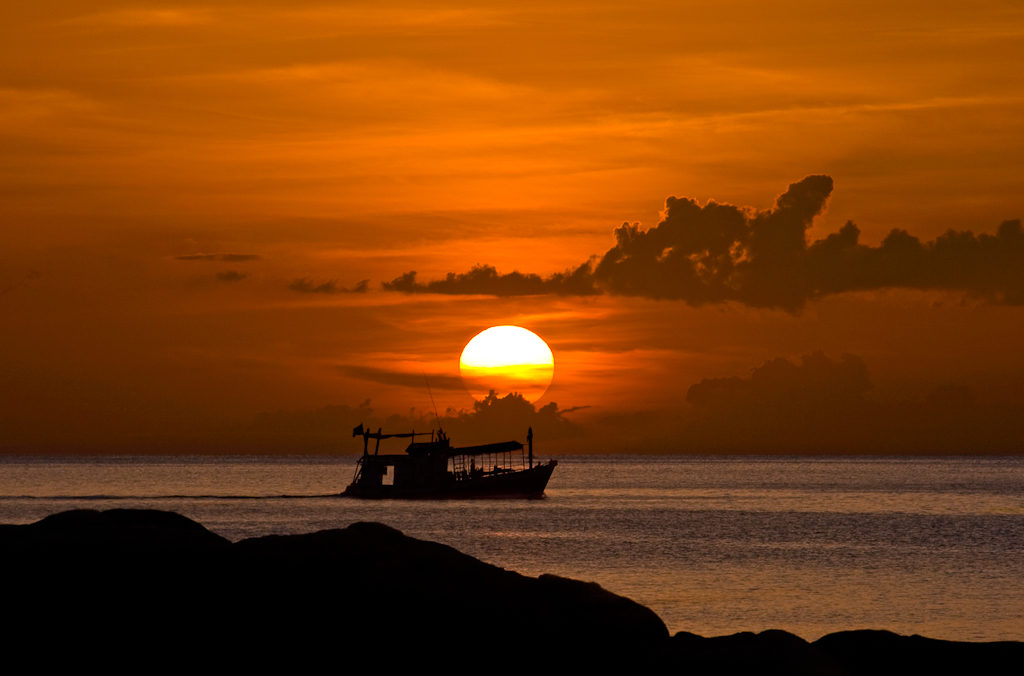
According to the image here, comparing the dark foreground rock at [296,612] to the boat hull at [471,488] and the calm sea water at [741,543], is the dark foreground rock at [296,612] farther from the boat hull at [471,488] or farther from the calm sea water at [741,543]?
the boat hull at [471,488]

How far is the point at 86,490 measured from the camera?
155625 mm

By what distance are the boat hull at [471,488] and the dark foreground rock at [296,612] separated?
297 ft

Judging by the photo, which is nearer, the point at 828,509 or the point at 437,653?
the point at 437,653

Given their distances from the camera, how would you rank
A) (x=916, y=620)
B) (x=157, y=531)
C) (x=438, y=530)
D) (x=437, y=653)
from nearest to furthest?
(x=437, y=653)
(x=157, y=531)
(x=916, y=620)
(x=438, y=530)

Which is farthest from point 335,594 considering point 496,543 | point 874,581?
point 496,543

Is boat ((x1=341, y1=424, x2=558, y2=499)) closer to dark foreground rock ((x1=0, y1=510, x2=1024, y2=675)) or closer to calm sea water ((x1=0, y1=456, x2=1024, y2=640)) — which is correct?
calm sea water ((x1=0, y1=456, x2=1024, y2=640))

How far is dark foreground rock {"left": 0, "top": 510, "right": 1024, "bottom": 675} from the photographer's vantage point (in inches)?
651

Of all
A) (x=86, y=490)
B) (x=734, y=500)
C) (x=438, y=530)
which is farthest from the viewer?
(x=86, y=490)

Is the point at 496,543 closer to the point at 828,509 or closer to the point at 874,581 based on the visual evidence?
the point at 874,581

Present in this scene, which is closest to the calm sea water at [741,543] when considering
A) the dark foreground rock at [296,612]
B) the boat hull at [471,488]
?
the boat hull at [471,488]

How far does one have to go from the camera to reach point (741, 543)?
2790 inches

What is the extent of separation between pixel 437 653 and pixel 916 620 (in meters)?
27.5

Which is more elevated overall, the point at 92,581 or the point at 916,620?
the point at 92,581

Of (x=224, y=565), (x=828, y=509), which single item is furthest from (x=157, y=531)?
(x=828, y=509)
